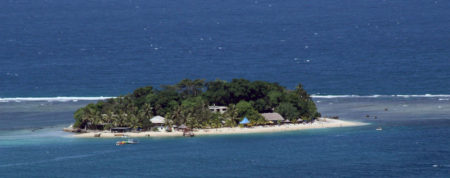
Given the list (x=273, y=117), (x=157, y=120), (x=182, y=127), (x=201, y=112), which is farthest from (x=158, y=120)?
(x=273, y=117)

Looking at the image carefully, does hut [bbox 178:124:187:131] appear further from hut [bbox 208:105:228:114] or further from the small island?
hut [bbox 208:105:228:114]

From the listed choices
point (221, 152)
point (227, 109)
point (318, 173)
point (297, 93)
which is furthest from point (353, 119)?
point (318, 173)

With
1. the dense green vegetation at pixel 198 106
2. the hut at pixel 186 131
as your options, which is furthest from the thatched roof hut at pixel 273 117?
the hut at pixel 186 131

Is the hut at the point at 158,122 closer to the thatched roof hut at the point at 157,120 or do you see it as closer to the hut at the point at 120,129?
the thatched roof hut at the point at 157,120

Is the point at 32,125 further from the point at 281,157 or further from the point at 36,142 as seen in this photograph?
the point at 281,157

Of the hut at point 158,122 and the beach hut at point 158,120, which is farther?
the beach hut at point 158,120

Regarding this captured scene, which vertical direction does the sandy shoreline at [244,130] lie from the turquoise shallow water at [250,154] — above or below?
above

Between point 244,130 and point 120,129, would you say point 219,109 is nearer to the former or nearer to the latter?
point 244,130

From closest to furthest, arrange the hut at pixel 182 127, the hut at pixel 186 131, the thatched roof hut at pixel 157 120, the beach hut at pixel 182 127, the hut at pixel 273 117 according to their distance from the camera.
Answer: the hut at pixel 186 131
the hut at pixel 182 127
the beach hut at pixel 182 127
the thatched roof hut at pixel 157 120
the hut at pixel 273 117
